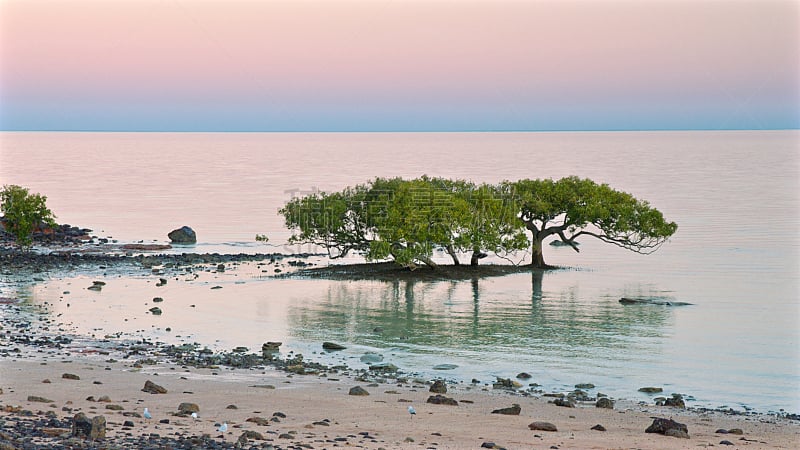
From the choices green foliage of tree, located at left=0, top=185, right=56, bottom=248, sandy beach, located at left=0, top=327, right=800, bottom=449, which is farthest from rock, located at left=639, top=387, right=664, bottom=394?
green foliage of tree, located at left=0, top=185, right=56, bottom=248

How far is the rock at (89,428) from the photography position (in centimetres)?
1812

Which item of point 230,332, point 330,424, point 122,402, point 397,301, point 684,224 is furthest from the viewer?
point 684,224

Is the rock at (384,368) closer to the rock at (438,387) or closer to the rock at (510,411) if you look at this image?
the rock at (438,387)

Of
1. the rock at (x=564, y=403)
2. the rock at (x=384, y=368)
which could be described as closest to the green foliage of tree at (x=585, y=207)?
the rock at (x=384, y=368)

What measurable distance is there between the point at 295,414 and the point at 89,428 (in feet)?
18.9

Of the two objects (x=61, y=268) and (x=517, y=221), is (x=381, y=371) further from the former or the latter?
(x=61, y=268)

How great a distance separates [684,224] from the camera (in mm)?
96125

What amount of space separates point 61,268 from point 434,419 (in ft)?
132

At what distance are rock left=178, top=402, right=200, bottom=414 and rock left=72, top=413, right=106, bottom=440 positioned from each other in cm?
357

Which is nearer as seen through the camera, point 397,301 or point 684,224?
point 397,301

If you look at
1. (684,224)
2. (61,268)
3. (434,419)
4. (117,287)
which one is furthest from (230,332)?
(684,224)

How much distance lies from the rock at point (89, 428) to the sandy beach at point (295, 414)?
0.56 feet

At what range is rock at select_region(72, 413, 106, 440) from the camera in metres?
18.1

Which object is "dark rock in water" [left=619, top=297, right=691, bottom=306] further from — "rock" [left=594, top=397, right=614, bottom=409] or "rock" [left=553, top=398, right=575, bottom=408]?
"rock" [left=553, top=398, right=575, bottom=408]
